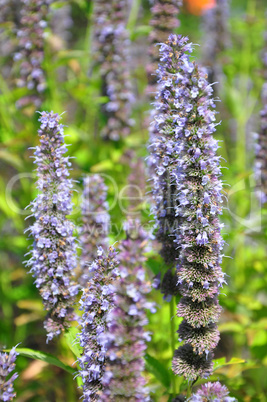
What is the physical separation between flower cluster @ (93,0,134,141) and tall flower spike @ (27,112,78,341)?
2.49 metres

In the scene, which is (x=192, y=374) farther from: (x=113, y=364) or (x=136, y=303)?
(x=136, y=303)

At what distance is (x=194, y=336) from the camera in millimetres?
2521

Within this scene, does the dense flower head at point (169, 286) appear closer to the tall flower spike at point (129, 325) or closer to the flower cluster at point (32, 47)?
the tall flower spike at point (129, 325)

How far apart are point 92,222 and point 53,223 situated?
24.5 inches

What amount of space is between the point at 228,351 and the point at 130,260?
412cm

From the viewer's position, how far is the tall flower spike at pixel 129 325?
191 cm

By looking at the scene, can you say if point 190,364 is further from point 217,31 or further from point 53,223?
point 217,31

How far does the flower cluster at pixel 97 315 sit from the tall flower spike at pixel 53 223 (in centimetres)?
41

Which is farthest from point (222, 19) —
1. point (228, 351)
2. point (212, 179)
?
point (212, 179)

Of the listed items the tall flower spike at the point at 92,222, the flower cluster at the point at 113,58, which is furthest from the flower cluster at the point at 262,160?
the tall flower spike at the point at 92,222

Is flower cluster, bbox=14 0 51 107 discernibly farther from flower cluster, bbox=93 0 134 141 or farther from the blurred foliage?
flower cluster, bbox=93 0 134 141

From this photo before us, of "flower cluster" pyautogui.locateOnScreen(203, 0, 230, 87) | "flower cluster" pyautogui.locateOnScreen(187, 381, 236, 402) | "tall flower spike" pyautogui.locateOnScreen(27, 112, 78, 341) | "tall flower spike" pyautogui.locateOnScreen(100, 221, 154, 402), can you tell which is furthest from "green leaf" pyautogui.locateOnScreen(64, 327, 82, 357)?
"flower cluster" pyautogui.locateOnScreen(203, 0, 230, 87)

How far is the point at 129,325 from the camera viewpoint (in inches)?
78.7

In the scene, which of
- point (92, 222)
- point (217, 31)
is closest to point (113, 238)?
point (92, 222)
